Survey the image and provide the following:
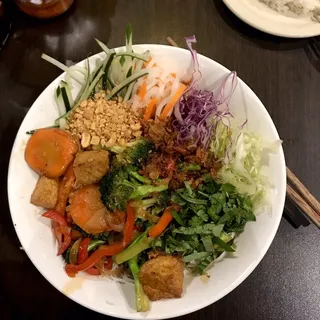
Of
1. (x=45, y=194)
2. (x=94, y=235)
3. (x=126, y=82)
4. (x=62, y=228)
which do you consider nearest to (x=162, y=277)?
(x=94, y=235)

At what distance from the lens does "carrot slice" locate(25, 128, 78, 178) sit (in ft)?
5.60

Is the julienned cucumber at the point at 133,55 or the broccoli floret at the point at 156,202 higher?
the julienned cucumber at the point at 133,55

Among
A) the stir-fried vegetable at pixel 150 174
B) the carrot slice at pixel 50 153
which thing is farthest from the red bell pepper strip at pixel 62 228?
the carrot slice at pixel 50 153

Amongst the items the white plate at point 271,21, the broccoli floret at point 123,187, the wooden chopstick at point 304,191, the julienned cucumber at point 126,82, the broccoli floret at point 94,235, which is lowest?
the broccoli floret at point 94,235

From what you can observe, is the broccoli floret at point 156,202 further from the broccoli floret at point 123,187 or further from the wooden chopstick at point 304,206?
the wooden chopstick at point 304,206

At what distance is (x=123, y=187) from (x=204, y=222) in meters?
0.35

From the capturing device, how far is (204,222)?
1641 millimetres

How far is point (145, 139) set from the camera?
1.74 metres

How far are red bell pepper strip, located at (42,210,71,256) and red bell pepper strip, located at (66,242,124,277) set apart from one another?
3.1 inches

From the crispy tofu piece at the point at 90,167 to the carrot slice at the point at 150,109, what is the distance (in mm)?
264

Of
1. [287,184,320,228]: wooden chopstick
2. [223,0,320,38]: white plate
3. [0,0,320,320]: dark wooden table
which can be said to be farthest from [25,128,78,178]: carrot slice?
[223,0,320,38]: white plate

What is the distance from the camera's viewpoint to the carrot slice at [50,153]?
1.71m

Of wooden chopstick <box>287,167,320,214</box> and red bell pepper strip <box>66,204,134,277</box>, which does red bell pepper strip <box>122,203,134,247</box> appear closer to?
red bell pepper strip <box>66,204,134,277</box>

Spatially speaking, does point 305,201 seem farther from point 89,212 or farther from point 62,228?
point 62,228
